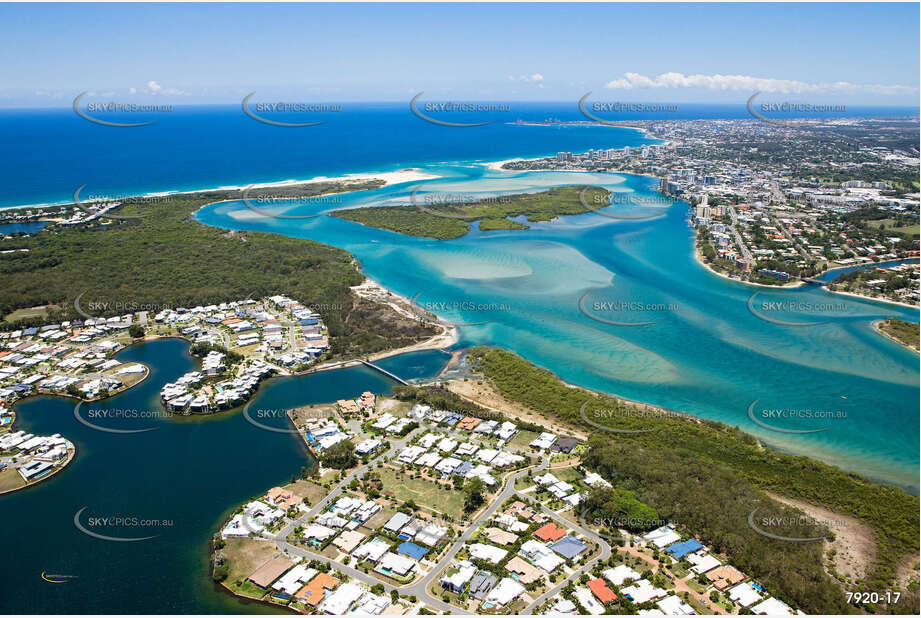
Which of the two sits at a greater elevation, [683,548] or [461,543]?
[683,548]

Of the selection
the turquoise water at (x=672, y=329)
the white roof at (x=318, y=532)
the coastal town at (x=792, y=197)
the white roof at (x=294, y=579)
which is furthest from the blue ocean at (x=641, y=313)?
the white roof at (x=294, y=579)

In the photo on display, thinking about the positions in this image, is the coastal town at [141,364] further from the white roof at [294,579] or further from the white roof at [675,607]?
the white roof at [675,607]

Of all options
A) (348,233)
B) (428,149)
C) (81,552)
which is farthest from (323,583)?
(428,149)

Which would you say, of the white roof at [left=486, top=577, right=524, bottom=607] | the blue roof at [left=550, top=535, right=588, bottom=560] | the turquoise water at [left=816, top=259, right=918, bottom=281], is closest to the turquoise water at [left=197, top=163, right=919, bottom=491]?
the turquoise water at [left=816, top=259, right=918, bottom=281]

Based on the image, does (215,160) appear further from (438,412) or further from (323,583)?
(323,583)

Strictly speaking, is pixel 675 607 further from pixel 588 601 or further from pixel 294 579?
pixel 294 579

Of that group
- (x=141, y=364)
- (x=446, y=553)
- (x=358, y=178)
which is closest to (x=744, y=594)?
(x=446, y=553)

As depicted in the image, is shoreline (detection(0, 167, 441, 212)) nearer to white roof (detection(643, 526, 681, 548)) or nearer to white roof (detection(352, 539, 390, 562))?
white roof (detection(352, 539, 390, 562))
